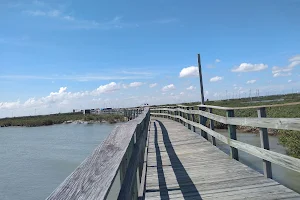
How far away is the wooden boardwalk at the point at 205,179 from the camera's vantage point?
165 inches

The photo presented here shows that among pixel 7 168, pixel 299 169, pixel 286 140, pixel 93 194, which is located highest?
pixel 93 194

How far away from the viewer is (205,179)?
5.11m

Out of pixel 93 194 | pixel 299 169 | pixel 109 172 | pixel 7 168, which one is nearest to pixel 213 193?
pixel 299 169

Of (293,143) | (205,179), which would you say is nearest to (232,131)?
(205,179)

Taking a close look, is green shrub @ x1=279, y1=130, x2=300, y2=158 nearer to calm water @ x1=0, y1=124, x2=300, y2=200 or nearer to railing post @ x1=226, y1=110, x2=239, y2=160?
calm water @ x1=0, y1=124, x2=300, y2=200

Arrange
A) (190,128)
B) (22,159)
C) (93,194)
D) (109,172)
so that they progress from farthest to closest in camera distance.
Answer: (22,159)
(190,128)
(109,172)
(93,194)

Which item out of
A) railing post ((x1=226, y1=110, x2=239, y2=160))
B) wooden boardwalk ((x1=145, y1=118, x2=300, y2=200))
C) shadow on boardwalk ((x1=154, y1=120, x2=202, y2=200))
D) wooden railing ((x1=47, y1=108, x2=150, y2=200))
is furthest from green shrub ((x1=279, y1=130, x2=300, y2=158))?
wooden railing ((x1=47, y1=108, x2=150, y2=200))

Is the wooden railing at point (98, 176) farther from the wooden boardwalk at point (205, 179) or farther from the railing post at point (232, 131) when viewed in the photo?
the railing post at point (232, 131)

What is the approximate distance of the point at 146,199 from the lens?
4207mm

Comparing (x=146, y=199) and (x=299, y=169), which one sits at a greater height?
(x=299, y=169)

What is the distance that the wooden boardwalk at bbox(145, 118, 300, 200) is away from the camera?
419 centimetres

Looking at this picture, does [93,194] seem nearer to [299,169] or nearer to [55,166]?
[299,169]

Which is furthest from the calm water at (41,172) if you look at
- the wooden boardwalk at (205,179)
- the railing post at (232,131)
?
the railing post at (232,131)

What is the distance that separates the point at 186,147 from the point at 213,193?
4499mm
